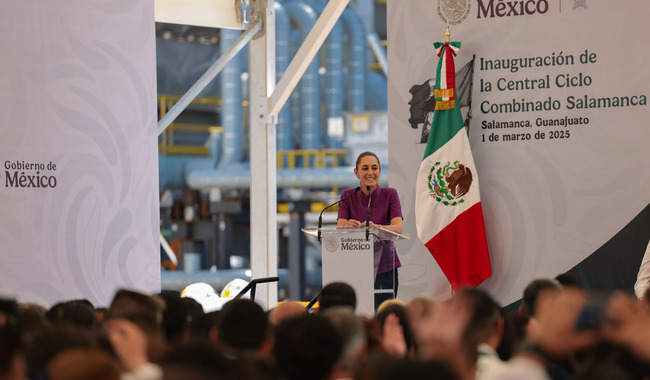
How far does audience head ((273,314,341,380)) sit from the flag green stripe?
3922mm

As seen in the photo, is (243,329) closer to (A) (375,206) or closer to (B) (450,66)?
(A) (375,206)

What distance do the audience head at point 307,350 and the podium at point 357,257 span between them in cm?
273

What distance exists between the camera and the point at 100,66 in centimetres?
574

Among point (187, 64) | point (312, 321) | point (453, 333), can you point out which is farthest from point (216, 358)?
point (187, 64)

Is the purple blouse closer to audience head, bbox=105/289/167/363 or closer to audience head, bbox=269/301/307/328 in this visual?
audience head, bbox=269/301/307/328

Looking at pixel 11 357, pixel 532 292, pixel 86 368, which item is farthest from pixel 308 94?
pixel 86 368

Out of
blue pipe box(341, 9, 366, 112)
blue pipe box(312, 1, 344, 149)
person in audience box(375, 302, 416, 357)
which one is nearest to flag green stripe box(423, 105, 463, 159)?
person in audience box(375, 302, 416, 357)

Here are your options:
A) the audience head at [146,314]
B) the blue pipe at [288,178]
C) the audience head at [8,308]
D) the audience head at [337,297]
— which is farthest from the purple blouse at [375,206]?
the blue pipe at [288,178]

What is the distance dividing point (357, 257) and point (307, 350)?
2859 mm

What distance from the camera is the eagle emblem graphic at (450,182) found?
230 inches

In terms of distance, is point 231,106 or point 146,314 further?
point 231,106

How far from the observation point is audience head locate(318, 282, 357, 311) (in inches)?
130

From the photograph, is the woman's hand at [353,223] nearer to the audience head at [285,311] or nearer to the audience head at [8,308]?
the audience head at [285,311]

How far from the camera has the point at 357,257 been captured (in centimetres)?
485
